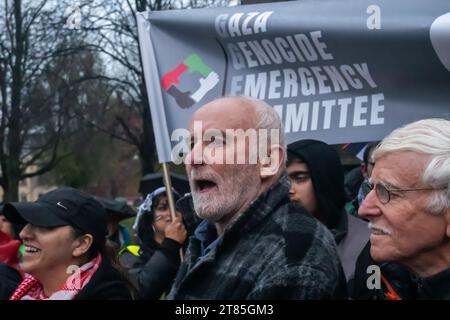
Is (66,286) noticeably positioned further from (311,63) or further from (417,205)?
(311,63)

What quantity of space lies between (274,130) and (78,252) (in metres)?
1.20

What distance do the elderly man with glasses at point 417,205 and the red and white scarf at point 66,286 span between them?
4.50 feet

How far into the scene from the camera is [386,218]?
2211 millimetres

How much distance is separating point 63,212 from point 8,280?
2.16 ft

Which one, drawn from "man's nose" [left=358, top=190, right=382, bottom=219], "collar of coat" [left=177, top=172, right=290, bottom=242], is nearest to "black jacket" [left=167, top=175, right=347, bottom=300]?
"collar of coat" [left=177, top=172, right=290, bottom=242]

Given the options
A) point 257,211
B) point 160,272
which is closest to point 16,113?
point 160,272

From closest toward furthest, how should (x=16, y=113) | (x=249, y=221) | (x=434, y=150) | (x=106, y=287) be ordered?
(x=434, y=150), (x=249, y=221), (x=106, y=287), (x=16, y=113)

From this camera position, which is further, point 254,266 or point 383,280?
point 383,280

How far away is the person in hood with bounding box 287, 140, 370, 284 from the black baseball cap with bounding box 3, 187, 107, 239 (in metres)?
0.94

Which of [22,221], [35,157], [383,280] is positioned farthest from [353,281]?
[35,157]

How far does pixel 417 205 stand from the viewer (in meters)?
2.13

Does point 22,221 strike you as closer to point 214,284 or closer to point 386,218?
point 214,284

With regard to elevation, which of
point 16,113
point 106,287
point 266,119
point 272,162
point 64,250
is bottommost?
point 16,113

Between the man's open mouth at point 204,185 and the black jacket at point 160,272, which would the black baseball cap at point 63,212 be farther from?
the man's open mouth at point 204,185
